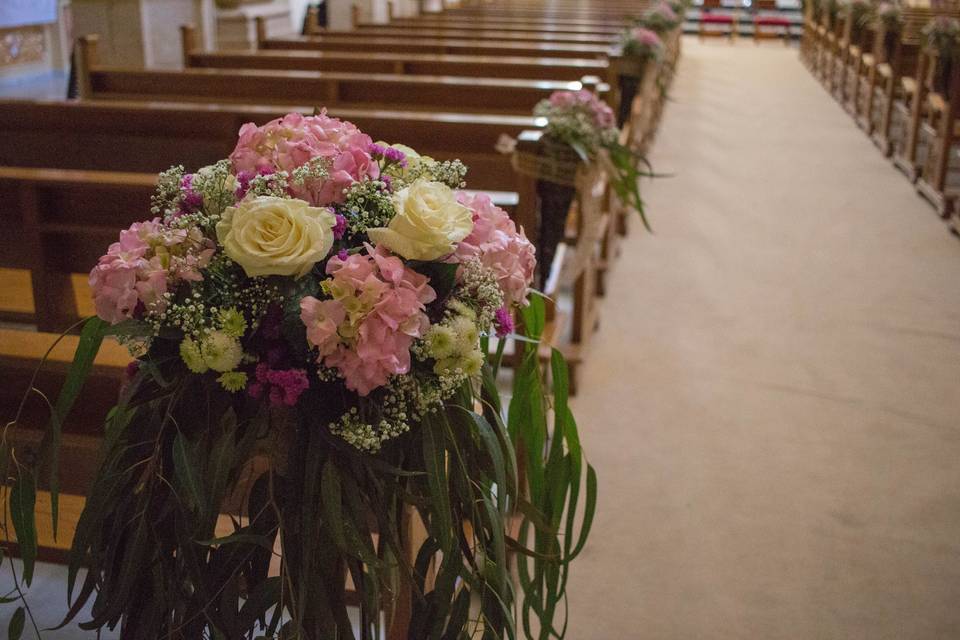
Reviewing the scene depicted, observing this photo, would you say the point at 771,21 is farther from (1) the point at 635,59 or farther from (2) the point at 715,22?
(1) the point at 635,59

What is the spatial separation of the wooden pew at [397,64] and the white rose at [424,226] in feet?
13.3

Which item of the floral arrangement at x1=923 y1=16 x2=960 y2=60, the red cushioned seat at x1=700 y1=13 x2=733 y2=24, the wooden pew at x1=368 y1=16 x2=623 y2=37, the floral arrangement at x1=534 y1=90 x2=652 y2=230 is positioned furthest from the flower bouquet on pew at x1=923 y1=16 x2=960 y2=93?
the red cushioned seat at x1=700 y1=13 x2=733 y2=24

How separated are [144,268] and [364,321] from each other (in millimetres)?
270

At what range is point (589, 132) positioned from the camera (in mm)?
2881

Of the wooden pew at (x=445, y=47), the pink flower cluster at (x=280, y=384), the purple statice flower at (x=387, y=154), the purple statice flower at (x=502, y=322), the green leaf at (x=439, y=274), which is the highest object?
the wooden pew at (x=445, y=47)

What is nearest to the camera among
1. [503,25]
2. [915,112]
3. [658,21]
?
[915,112]

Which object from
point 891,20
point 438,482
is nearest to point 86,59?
point 438,482

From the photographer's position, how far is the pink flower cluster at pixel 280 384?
1.07 metres

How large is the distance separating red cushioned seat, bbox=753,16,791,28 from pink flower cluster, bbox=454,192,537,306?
18902 mm

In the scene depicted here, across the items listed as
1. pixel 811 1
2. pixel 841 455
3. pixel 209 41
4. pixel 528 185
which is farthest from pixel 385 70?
pixel 811 1

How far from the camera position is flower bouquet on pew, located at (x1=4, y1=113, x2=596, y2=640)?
1072mm

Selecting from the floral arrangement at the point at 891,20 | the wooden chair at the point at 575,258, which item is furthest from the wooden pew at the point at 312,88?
the floral arrangement at the point at 891,20

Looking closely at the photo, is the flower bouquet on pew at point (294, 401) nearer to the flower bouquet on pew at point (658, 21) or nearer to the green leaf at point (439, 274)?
the green leaf at point (439, 274)

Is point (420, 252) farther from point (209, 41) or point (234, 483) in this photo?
point (209, 41)
